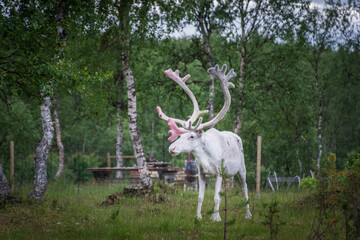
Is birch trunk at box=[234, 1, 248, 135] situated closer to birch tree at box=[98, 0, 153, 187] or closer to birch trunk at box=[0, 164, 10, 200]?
birch tree at box=[98, 0, 153, 187]

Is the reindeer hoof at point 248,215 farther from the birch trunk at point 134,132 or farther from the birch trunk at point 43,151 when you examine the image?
the birch trunk at point 43,151

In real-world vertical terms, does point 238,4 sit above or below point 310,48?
above

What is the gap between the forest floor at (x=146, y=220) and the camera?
21.2 ft

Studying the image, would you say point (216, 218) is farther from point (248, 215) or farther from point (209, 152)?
point (209, 152)

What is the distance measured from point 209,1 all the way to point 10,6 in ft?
29.9

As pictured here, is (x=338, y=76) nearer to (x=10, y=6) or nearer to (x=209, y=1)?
(x=209, y=1)

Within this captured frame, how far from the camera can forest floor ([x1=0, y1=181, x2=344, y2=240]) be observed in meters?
6.45

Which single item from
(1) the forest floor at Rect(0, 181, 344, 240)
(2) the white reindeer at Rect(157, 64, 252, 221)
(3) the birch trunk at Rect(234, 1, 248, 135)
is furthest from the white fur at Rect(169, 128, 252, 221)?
(3) the birch trunk at Rect(234, 1, 248, 135)

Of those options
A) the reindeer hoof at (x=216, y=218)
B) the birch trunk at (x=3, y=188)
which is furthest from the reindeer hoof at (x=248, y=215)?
the birch trunk at (x=3, y=188)

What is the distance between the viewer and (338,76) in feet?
63.9

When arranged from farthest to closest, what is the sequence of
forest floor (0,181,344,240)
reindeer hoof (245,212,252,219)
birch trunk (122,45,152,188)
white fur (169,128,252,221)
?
birch trunk (122,45,152,188) → reindeer hoof (245,212,252,219) → white fur (169,128,252,221) → forest floor (0,181,344,240)

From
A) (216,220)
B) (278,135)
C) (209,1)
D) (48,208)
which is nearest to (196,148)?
(216,220)

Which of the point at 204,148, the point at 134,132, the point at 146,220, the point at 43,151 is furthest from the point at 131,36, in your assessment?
the point at 146,220

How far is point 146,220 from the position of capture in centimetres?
750
